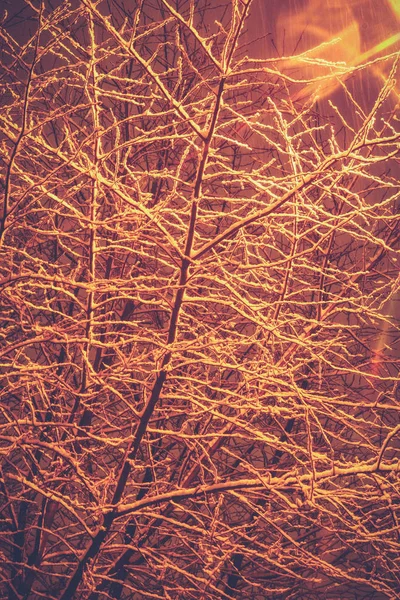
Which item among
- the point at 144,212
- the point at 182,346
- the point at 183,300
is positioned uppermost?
the point at 144,212

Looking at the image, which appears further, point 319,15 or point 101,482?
point 319,15

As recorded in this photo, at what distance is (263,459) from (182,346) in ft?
9.21

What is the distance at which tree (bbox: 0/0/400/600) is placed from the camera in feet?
7.70

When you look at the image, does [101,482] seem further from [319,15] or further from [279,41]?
[319,15]

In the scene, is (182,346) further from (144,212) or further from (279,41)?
(279,41)

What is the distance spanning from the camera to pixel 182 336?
396cm

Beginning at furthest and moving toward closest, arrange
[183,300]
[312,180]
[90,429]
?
[90,429]
[183,300]
[312,180]

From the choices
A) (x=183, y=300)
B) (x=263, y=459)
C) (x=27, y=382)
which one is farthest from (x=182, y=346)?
(x=263, y=459)

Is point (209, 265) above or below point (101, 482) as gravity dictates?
above

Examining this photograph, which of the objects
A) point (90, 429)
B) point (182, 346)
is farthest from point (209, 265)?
point (90, 429)

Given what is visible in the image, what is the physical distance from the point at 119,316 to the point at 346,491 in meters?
2.71

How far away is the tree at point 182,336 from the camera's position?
2346mm

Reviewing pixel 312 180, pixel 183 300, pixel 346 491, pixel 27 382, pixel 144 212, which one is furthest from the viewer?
pixel 27 382

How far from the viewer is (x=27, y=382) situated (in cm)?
311
